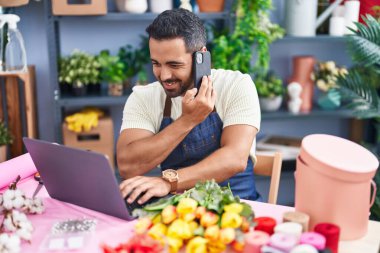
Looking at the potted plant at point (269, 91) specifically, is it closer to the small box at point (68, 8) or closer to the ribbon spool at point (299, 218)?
the small box at point (68, 8)

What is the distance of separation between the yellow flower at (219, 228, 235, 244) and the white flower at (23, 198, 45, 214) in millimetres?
520

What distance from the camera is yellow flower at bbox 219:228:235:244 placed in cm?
105

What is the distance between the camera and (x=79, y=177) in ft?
4.12

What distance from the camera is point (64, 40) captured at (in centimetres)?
334

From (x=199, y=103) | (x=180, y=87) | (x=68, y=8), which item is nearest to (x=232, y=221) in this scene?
(x=199, y=103)

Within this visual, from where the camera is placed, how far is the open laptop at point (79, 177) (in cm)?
117

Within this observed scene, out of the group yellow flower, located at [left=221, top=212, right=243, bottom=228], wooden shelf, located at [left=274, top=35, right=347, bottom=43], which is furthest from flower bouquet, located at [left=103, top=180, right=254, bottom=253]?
wooden shelf, located at [left=274, top=35, right=347, bottom=43]

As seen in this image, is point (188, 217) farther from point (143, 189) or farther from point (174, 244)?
point (143, 189)

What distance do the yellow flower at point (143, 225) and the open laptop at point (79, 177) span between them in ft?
0.33

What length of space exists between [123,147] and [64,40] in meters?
1.70

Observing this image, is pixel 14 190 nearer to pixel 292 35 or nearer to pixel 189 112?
pixel 189 112

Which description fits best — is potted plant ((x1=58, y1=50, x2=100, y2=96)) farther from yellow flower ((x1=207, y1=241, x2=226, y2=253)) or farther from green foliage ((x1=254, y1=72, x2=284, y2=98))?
yellow flower ((x1=207, y1=241, x2=226, y2=253))

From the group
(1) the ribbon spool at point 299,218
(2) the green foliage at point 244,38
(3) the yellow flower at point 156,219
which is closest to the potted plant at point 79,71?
(2) the green foliage at point 244,38

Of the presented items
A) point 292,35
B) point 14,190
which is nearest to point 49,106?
point 292,35
